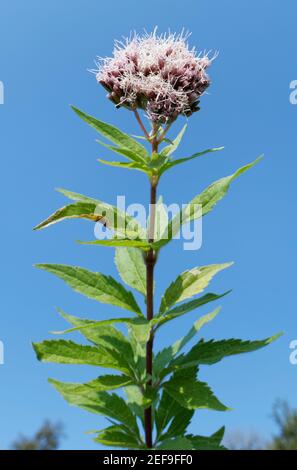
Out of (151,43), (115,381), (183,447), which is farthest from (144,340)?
(151,43)

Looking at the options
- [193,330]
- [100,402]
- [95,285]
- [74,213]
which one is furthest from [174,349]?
[74,213]

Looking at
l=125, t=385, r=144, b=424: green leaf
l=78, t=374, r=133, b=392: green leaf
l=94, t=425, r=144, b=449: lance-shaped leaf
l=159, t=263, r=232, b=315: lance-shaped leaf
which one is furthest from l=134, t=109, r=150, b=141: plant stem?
l=94, t=425, r=144, b=449: lance-shaped leaf

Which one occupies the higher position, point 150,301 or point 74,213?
point 74,213

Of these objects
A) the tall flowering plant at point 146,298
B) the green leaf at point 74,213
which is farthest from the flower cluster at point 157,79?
the green leaf at point 74,213

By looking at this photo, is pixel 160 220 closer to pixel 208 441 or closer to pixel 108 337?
pixel 108 337

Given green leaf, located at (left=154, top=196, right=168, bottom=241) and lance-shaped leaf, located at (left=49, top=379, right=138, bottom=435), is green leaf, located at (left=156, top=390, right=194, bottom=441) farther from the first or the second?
green leaf, located at (left=154, top=196, right=168, bottom=241)

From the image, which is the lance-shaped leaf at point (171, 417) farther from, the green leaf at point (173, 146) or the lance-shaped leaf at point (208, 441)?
the green leaf at point (173, 146)
